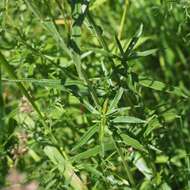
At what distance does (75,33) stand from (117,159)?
0.81m

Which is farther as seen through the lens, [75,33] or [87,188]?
[87,188]

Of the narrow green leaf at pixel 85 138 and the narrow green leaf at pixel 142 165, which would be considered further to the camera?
the narrow green leaf at pixel 142 165

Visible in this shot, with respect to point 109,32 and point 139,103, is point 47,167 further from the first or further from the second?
point 109,32

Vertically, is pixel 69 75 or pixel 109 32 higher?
pixel 109 32

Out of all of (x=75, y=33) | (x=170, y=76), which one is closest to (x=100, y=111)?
(x=75, y=33)

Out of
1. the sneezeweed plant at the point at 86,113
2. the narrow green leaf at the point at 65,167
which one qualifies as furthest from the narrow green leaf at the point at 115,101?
the narrow green leaf at the point at 65,167

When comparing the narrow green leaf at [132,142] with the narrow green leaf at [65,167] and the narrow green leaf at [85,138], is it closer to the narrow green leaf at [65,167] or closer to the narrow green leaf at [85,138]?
Result: the narrow green leaf at [85,138]

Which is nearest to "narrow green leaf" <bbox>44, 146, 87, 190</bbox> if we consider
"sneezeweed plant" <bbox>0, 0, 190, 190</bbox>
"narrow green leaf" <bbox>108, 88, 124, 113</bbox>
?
"sneezeweed plant" <bbox>0, 0, 190, 190</bbox>

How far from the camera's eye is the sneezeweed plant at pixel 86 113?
1702 mm

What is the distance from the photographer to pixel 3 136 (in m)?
2.17

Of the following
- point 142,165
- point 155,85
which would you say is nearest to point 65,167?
point 142,165

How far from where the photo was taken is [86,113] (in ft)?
7.61

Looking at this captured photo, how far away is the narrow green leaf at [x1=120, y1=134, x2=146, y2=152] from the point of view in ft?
5.73

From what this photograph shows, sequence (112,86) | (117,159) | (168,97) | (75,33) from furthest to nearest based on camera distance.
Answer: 1. (168,97)
2. (117,159)
3. (112,86)
4. (75,33)
